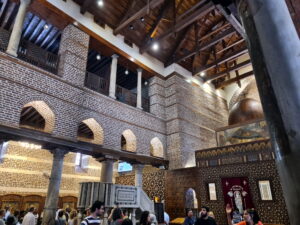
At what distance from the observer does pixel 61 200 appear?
11828 mm

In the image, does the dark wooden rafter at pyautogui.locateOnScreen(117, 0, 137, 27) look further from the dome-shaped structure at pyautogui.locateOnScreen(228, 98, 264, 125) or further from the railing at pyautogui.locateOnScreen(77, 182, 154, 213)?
the dome-shaped structure at pyautogui.locateOnScreen(228, 98, 264, 125)

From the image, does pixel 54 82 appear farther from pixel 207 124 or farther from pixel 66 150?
pixel 207 124

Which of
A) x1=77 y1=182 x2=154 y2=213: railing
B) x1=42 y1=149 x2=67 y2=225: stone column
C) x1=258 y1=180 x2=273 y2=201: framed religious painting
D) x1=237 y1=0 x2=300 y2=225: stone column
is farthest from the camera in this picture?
x1=258 y1=180 x2=273 y2=201: framed religious painting

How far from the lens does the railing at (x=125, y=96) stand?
11.7 metres

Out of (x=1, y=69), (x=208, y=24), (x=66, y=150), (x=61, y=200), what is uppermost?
(x=208, y=24)

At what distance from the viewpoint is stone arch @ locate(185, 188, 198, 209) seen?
10655mm

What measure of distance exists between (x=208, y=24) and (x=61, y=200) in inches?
522

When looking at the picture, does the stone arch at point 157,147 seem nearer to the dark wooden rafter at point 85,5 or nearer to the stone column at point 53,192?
the stone column at point 53,192

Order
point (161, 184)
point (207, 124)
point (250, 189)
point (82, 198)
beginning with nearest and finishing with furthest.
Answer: point (82, 198) → point (250, 189) → point (161, 184) → point (207, 124)

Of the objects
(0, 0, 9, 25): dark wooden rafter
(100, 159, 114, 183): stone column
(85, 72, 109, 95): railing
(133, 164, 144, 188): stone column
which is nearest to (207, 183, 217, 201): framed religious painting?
(133, 164, 144, 188): stone column

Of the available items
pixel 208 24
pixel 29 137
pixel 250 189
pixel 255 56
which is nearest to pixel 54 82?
pixel 29 137

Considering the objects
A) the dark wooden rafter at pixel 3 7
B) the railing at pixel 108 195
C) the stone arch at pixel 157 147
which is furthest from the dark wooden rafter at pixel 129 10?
the railing at pixel 108 195

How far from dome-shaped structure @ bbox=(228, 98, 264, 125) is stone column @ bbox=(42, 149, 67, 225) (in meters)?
9.58

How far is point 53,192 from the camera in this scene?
22.9 ft
